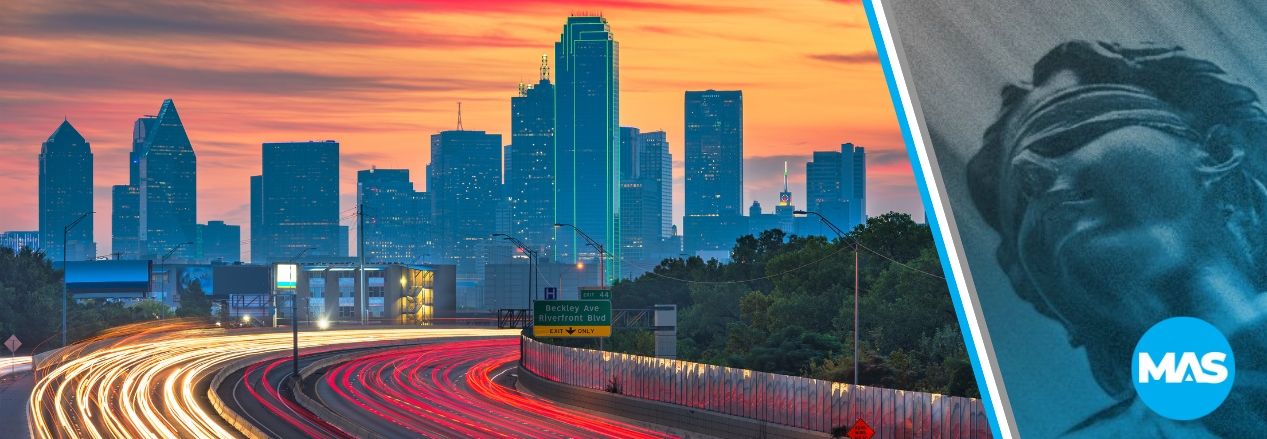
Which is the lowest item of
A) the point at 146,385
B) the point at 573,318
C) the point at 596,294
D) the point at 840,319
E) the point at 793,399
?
the point at 146,385

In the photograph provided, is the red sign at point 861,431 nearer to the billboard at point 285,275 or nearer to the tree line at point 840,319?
the tree line at point 840,319

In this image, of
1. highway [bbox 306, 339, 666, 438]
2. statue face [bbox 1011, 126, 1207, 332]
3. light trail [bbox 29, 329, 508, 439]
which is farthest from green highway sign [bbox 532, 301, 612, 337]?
statue face [bbox 1011, 126, 1207, 332]

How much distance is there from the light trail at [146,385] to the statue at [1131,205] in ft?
121

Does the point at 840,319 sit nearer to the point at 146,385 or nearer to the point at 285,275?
the point at 146,385

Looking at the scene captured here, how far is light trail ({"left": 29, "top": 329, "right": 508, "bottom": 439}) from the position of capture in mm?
49062

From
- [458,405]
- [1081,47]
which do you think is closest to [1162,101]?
[1081,47]

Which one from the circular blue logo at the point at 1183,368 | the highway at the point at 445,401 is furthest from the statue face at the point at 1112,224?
the highway at the point at 445,401

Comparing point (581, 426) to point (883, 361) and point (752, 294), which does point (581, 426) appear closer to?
point (883, 361)

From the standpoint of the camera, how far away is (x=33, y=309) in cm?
11762

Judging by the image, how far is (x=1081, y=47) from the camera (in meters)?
16.1

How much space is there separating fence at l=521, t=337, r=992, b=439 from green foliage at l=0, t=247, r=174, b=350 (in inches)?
2910

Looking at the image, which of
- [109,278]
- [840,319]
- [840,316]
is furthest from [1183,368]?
[109,278]

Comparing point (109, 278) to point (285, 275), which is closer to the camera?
point (109, 278)

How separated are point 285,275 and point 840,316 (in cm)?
9180
